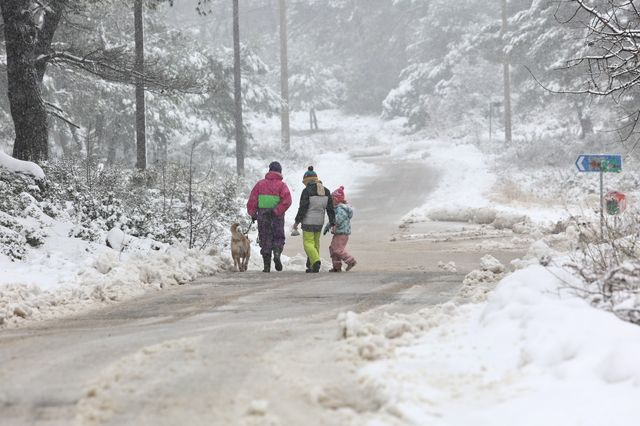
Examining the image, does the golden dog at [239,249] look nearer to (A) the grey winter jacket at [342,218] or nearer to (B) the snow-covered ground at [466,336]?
(B) the snow-covered ground at [466,336]

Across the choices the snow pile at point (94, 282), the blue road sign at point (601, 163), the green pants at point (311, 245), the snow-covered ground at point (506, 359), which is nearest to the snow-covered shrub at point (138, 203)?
the snow pile at point (94, 282)

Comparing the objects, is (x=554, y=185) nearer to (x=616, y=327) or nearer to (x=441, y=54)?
(x=616, y=327)

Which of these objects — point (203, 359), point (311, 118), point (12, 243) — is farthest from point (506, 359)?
point (311, 118)

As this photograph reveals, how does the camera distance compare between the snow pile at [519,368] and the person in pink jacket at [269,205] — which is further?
the person in pink jacket at [269,205]

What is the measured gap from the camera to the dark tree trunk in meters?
12.1

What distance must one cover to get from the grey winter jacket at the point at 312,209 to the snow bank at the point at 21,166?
417cm

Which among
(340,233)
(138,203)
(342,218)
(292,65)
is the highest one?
(292,65)

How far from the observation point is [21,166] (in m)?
11.5

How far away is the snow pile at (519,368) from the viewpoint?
3664 mm

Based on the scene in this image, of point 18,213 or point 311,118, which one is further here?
point 311,118

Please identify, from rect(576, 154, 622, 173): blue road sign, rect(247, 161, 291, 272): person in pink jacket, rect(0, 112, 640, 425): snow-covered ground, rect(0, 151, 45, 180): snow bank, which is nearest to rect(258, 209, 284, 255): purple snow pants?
rect(247, 161, 291, 272): person in pink jacket

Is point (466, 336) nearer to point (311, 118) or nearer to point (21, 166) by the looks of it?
point (21, 166)

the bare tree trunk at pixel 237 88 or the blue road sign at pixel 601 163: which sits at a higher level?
the bare tree trunk at pixel 237 88

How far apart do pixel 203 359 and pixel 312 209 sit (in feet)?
22.9
